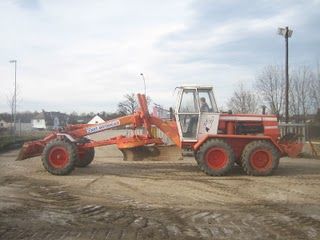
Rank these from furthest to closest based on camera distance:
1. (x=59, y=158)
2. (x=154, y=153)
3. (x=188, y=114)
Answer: (x=154, y=153)
(x=188, y=114)
(x=59, y=158)

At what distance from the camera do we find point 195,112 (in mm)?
17734

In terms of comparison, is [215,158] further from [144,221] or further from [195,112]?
[144,221]

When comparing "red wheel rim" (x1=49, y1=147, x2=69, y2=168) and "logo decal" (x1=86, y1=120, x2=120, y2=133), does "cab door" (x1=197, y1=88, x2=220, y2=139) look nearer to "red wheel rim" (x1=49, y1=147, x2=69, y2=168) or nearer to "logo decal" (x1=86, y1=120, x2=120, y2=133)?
"logo decal" (x1=86, y1=120, x2=120, y2=133)

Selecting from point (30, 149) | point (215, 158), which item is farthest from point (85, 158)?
point (215, 158)

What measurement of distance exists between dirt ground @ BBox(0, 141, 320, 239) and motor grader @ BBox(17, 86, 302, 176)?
54 centimetres

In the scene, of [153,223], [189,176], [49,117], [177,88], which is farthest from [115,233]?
[49,117]

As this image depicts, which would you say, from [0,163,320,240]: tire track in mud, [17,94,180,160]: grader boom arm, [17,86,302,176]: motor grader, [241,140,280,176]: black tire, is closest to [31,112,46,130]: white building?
[17,94,180,160]: grader boom arm

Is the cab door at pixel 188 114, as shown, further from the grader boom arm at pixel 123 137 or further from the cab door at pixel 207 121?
the grader boom arm at pixel 123 137

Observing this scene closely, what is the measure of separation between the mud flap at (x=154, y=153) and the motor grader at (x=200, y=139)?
36mm

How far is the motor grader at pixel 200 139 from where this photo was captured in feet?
56.5

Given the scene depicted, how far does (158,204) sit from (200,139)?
6.05 meters

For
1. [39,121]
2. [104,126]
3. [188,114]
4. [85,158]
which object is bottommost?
[85,158]

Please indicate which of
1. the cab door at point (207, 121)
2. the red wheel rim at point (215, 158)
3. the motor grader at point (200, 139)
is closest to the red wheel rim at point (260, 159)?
the motor grader at point (200, 139)

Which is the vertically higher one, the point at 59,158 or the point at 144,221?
the point at 59,158
